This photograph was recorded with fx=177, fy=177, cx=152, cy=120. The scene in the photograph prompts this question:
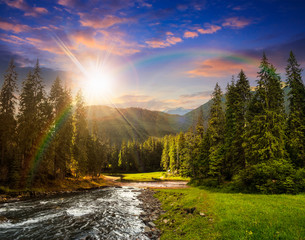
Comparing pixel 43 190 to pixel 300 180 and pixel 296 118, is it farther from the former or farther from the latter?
pixel 296 118

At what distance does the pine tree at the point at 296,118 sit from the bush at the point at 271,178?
8.53 meters

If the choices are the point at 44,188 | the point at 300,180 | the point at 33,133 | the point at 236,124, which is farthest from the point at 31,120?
the point at 300,180

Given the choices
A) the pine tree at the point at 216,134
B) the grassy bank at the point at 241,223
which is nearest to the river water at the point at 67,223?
the grassy bank at the point at 241,223

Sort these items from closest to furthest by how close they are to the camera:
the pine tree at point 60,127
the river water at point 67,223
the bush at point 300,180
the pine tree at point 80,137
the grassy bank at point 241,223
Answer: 1. the grassy bank at point 241,223
2. the river water at point 67,223
3. the bush at point 300,180
4. the pine tree at point 60,127
5. the pine tree at point 80,137

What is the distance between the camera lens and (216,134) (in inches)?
1421

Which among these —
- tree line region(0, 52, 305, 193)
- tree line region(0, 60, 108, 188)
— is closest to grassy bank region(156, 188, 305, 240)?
tree line region(0, 52, 305, 193)

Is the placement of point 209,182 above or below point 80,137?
below

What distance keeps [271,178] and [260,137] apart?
8.39 meters

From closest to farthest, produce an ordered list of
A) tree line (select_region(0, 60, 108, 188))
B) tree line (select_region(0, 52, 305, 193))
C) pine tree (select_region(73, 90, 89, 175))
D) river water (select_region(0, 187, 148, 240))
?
river water (select_region(0, 187, 148, 240)) < tree line (select_region(0, 52, 305, 193)) < tree line (select_region(0, 60, 108, 188)) < pine tree (select_region(73, 90, 89, 175))

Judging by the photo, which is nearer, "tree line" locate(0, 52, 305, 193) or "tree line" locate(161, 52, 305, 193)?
"tree line" locate(161, 52, 305, 193)

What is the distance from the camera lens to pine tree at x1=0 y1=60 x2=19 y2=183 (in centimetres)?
3359

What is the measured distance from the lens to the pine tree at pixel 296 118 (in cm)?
3045

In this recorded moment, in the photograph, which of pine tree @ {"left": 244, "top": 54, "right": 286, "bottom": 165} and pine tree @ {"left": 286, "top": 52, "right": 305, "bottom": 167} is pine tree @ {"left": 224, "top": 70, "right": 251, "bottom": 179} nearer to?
pine tree @ {"left": 244, "top": 54, "right": 286, "bottom": 165}

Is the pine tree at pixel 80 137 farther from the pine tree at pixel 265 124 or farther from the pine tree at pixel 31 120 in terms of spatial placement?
the pine tree at pixel 265 124
